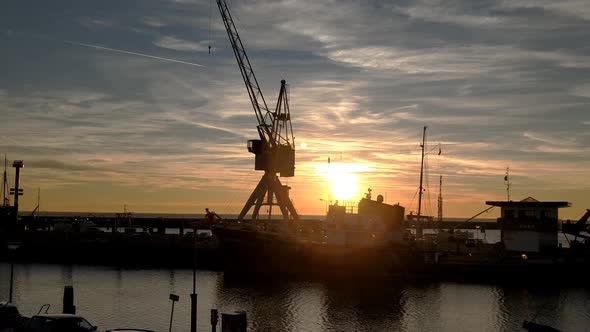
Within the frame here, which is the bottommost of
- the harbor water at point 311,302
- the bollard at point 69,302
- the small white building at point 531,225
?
the harbor water at point 311,302

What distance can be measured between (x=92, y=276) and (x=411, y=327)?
39.0 m

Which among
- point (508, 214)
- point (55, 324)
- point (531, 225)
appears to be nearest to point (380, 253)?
point (508, 214)

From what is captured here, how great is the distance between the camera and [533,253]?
71.2 metres

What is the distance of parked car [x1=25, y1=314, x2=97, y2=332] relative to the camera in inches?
1016

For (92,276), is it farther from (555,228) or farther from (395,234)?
(555,228)

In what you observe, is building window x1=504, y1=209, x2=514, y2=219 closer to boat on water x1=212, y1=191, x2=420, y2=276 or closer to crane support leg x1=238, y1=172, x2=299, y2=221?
boat on water x1=212, y1=191, x2=420, y2=276

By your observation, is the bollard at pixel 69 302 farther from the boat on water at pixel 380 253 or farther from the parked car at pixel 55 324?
the boat on water at pixel 380 253

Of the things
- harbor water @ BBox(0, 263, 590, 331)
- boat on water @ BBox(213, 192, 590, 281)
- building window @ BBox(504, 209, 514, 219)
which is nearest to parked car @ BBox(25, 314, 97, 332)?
harbor water @ BBox(0, 263, 590, 331)

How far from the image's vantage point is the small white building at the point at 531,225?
71.2 meters

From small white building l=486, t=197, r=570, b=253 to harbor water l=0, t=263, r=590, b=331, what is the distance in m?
6.01

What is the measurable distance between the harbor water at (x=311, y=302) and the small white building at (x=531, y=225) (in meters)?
6.01

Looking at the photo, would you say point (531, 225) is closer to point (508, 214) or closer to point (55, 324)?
point (508, 214)

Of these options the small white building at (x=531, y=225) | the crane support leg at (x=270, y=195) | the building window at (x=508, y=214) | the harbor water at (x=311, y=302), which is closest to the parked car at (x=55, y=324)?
the harbor water at (x=311, y=302)

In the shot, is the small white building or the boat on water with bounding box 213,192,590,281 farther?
the small white building
